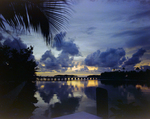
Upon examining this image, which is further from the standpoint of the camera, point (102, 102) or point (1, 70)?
point (1, 70)

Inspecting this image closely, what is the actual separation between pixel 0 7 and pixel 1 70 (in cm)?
897

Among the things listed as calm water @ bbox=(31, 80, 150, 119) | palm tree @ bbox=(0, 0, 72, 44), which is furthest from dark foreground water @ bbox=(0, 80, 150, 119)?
palm tree @ bbox=(0, 0, 72, 44)

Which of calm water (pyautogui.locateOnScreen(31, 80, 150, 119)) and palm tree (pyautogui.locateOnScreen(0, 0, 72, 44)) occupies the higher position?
palm tree (pyautogui.locateOnScreen(0, 0, 72, 44))

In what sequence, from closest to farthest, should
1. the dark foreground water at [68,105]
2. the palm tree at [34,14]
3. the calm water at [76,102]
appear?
the palm tree at [34,14]
the dark foreground water at [68,105]
the calm water at [76,102]

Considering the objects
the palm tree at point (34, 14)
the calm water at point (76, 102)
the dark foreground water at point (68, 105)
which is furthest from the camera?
the calm water at point (76, 102)

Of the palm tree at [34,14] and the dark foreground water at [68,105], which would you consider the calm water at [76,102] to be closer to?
the dark foreground water at [68,105]

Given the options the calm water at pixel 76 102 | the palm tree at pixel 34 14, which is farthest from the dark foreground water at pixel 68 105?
the palm tree at pixel 34 14

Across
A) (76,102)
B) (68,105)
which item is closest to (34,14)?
(68,105)

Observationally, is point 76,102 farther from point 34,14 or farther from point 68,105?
point 34,14

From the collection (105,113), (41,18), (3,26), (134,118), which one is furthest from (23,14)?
(134,118)

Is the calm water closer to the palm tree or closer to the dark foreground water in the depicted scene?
the dark foreground water

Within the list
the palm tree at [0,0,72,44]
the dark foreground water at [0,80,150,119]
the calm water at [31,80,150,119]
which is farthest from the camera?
the calm water at [31,80,150,119]

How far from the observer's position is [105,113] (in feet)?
6.65

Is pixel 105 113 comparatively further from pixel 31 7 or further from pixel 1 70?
pixel 1 70
